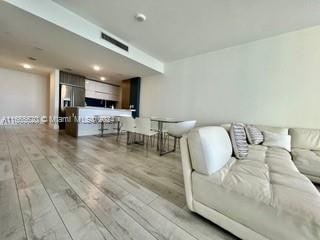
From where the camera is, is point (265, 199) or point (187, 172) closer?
point (265, 199)

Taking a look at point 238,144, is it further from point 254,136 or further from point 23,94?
point 23,94

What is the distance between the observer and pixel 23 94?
6.87 metres

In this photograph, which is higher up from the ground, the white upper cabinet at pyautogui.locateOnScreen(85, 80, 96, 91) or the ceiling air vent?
the ceiling air vent

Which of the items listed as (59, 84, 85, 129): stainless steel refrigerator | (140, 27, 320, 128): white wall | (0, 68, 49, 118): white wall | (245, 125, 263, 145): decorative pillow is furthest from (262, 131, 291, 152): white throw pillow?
(0, 68, 49, 118): white wall

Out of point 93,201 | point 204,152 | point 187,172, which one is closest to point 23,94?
point 93,201

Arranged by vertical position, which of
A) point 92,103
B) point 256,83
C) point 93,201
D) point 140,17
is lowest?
point 93,201

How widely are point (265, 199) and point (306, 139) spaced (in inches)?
91.5

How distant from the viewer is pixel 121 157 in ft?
9.45

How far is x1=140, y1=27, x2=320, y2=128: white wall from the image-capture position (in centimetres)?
283

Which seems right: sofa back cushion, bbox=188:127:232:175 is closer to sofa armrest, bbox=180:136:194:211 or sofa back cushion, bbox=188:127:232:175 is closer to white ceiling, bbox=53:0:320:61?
sofa armrest, bbox=180:136:194:211

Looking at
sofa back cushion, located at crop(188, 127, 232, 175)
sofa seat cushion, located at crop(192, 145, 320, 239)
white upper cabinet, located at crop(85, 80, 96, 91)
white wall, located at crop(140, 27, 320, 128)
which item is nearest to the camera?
sofa seat cushion, located at crop(192, 145, 320, 239)

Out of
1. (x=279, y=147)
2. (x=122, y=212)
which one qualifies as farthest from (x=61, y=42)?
(x=279, y=147)

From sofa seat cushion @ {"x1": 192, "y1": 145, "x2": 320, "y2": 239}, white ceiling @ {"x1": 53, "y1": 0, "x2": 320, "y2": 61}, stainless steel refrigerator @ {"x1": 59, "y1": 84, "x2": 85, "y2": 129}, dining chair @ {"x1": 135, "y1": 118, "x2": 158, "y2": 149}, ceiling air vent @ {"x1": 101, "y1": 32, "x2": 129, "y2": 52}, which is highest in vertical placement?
white ceiling @ {"x1": 53, "y1": 0, "x2": 320, "y2": 61}

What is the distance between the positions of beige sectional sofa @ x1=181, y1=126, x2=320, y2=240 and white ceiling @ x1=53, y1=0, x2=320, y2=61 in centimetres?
224
